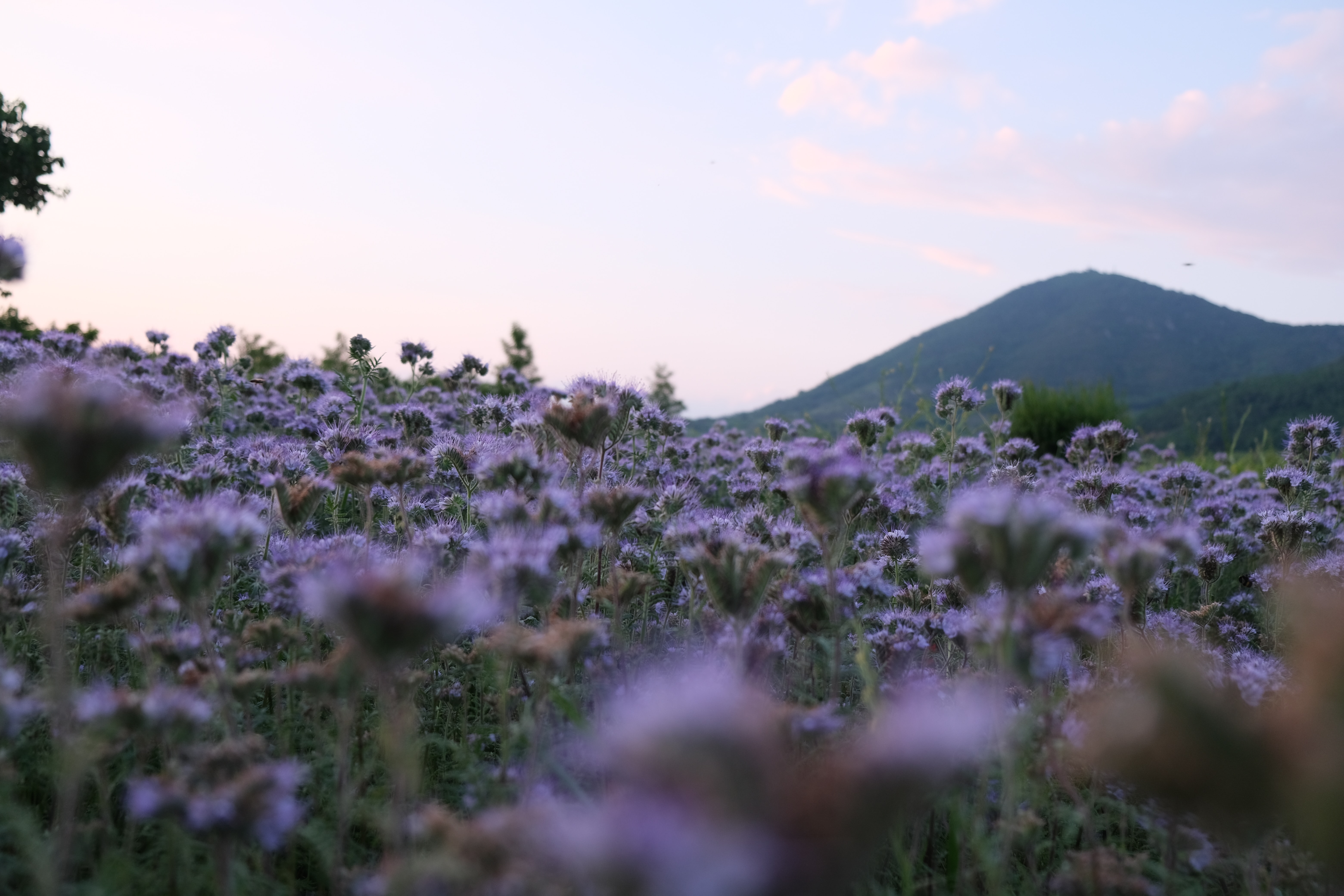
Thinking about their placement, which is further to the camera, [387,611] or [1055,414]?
[1055,414]

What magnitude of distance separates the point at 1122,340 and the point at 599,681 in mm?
190958

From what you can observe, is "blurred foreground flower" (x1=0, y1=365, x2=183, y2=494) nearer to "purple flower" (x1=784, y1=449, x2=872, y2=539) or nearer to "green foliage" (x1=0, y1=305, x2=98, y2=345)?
"purple flower" (x1=784, y1=449, x2=872, y2=539)

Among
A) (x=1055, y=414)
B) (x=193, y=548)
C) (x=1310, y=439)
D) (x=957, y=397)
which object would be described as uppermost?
(x=957, y=397)

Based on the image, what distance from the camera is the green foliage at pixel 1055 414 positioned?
1853 cm

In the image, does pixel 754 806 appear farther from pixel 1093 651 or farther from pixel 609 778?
pixel 1093 651

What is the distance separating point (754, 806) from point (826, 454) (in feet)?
7.29

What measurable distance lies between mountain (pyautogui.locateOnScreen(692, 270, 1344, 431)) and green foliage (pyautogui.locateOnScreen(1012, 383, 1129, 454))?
305 feet

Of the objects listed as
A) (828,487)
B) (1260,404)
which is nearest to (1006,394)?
(828,487)

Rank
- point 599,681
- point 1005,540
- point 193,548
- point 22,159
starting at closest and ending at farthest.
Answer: point 1005,540 → point 193,548 → point 599,681 → point 22,159

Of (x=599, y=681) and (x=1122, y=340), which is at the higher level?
(x=1122, y=340)

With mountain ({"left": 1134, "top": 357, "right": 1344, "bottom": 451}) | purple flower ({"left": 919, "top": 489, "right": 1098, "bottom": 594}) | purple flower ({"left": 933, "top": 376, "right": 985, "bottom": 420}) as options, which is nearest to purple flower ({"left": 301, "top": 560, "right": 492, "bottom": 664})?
purple flower ({"left": 919, "top": 489, "right": 1098, "bottom": 594})

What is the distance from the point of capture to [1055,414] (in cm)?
1886

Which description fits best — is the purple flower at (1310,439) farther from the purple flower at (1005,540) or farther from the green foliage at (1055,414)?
the green foliage at (1055,414)

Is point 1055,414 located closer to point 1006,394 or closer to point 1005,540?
point 1006,394
